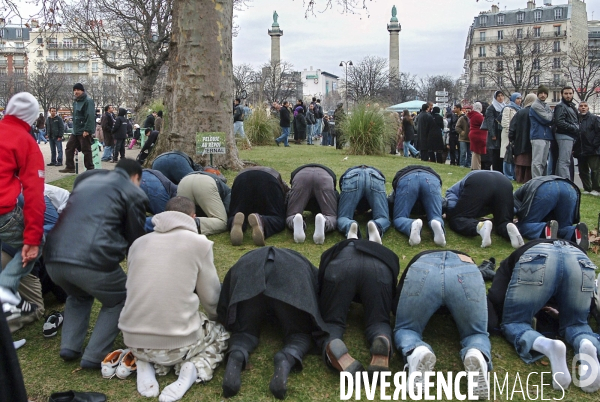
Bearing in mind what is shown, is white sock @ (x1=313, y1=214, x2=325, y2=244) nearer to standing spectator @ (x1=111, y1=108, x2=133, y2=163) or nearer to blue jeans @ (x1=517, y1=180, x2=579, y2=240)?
blue jeans @ (x1=517, y1=180, x2=579, y2=240)

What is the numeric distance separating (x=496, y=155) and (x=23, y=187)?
11.3 meters

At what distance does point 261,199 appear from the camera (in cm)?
682

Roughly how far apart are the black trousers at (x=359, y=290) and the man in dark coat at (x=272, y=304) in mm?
123

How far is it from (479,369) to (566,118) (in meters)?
7.90

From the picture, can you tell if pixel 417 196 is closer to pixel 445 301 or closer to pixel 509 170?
pixel 445 301

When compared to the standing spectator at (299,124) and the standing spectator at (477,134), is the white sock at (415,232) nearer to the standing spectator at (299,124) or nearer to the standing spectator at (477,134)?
the standing spectator at (477,134)

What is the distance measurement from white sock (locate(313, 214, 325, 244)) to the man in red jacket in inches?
120

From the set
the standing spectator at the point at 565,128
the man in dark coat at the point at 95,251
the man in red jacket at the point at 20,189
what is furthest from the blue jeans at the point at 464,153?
the man in red jacket at the point at 20,189

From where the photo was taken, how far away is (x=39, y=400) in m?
3.66

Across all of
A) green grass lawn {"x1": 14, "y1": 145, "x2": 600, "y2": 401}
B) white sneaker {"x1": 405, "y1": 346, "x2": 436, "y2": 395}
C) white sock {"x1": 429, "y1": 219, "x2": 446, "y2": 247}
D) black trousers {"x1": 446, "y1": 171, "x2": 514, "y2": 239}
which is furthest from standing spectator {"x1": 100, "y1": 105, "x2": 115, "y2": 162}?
white sneaker {"x1": 405, "y1": 346, "x2": 436, "y2": 395}

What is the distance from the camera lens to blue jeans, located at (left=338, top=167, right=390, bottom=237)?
22.1 feet

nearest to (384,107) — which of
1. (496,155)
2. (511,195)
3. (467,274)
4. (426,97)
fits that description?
(496,155)

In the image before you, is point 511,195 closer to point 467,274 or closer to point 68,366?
point 467,274

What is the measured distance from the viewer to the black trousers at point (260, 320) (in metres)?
4.02
